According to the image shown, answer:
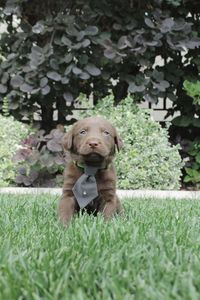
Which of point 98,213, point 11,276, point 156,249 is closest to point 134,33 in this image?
point 98,213

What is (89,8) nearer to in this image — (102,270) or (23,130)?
(23,130)

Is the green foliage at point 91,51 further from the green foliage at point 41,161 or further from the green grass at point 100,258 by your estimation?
the green grass at point 100,258

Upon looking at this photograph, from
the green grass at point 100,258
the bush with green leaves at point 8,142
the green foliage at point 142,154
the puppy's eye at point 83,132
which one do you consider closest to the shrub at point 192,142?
the green foliage at point 142,154

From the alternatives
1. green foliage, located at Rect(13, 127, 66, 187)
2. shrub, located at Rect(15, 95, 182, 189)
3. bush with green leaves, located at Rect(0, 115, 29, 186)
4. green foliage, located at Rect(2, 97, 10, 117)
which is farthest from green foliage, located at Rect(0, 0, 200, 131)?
green foliage, located at Rect(13, 127, 66, 187)

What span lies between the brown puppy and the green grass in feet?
0.43

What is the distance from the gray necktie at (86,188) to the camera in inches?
140

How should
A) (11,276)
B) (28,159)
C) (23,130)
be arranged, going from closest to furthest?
(11,276), (28,159), (23,130)

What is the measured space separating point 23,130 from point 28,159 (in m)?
0.60

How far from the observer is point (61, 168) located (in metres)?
6.59

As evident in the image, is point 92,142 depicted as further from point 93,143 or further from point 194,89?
point 194,89

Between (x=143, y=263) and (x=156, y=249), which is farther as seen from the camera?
(x=156, y=249)

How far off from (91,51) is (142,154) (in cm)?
134

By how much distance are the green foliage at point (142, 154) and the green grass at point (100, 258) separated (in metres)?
Answer: 2.60

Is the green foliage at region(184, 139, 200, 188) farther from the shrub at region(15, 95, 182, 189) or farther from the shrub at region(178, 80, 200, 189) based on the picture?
the shrub at region(15, 95, 182, 189)
